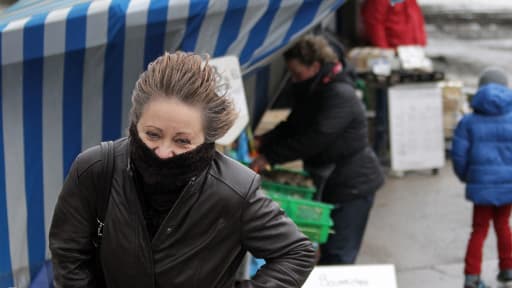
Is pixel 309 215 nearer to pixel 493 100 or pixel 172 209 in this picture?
pixel 493 100

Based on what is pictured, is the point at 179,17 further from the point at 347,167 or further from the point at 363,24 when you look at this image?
the point at 363,24

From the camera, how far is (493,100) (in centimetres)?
603

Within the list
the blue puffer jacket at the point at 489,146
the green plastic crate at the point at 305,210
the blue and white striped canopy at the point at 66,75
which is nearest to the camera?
the blue and white striped canopy at the point at 66,75

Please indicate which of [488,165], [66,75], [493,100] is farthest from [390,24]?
[66,75]

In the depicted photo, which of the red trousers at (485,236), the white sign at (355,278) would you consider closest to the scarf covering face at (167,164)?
the white sign at (355,278)

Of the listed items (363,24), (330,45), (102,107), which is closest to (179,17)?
(102,107)

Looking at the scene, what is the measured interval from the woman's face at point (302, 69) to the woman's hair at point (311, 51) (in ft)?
0.07

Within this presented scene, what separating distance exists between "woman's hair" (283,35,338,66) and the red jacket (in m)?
4.78

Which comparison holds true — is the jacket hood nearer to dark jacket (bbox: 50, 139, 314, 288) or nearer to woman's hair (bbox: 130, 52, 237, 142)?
dark jacket (bbox: 50, 139, 314, 288)

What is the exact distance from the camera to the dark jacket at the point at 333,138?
5.57 meters

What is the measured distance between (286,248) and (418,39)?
327 inches

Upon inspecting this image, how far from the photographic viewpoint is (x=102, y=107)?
176 inches

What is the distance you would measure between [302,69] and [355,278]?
205cm

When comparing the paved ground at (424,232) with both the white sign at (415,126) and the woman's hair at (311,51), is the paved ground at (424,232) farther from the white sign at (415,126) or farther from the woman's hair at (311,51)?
the woman's hair at (311,51)
